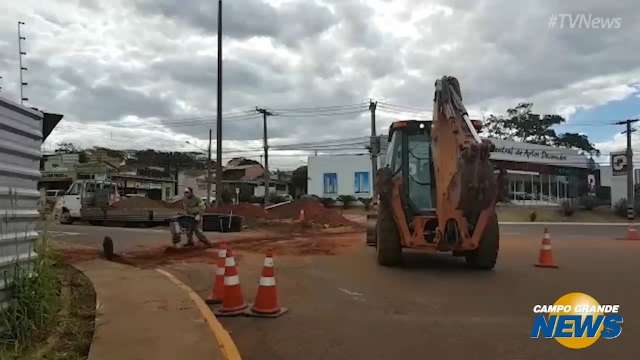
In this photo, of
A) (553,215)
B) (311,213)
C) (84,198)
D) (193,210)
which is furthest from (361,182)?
(193,210)

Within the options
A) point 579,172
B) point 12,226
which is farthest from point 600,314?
point 579,172

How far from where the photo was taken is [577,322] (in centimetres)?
718

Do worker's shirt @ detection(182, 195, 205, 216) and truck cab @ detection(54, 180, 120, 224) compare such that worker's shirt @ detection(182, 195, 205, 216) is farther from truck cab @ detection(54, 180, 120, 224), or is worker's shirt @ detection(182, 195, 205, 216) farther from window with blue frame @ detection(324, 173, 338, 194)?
window with blue frame @ detection(324, 173, 338, 194)

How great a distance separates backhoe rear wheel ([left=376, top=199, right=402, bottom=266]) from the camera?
38.8 feet

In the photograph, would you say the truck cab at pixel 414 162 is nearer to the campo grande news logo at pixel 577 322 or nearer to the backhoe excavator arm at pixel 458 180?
the backhoe excavator arm at pixel 458 180

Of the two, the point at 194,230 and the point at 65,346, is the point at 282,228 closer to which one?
the point at 194,230

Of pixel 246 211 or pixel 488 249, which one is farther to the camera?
pixel 246 211

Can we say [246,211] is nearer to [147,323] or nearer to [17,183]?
[147,323]

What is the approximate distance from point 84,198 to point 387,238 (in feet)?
78.3

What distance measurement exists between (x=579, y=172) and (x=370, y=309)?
61.7 meters

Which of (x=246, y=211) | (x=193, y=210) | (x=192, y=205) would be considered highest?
(x=192, y=205)

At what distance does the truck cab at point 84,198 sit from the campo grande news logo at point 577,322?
2685cm

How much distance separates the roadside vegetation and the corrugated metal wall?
0.38 ft

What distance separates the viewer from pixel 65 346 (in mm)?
5762
